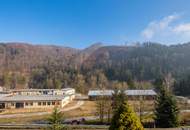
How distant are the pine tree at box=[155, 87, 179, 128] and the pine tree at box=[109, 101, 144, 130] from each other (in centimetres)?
2229

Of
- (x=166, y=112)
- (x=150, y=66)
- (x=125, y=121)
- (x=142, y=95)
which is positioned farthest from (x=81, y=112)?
(x=150, y=66)

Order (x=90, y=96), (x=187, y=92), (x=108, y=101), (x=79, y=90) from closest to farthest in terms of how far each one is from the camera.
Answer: (x=108, y=101) → (x=90, y=96) → (x=187, y=92) → (x=79, y=90)

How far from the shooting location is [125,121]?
16844 millimetres

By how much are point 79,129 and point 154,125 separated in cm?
→ 1149

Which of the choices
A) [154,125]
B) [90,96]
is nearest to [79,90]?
[90,96]

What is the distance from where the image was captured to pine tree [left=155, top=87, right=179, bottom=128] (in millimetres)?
37656

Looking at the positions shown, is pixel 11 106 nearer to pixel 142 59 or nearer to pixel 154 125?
pixel 154 125

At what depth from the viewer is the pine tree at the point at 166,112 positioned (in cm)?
3766

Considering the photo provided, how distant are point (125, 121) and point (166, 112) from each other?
23.0 meters

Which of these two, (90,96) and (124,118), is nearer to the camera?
(124,118)

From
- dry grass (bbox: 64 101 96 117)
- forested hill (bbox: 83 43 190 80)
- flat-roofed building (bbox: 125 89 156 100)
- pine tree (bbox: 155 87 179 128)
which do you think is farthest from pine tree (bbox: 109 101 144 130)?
forested hill (bbox: 83 43 190 80)

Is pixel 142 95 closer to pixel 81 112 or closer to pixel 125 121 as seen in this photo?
pixel 81 112

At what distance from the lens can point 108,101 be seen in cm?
4753

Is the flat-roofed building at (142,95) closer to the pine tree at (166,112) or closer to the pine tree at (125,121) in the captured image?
the pine tree at (166,112)
